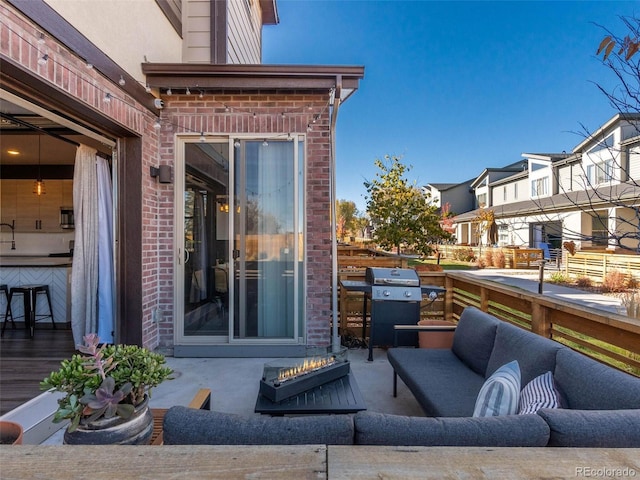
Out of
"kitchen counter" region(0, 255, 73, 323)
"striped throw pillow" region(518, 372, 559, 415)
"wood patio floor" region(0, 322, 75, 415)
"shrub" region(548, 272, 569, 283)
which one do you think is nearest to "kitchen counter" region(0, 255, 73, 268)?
"kitchen counter" region(0, 255, 73, 323)

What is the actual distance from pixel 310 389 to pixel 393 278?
80.8 inches

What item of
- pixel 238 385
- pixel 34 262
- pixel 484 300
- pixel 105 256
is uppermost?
pixel 105 256

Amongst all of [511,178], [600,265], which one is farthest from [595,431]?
[511,178]

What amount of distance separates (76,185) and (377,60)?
7.70 meters

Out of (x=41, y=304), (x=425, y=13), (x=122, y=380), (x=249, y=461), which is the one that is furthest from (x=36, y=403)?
(x=425, y=13)

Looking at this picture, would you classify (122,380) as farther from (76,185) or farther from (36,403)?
(76,185)

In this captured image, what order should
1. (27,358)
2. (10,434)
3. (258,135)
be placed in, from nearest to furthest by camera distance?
1. (10,434)
2. (27,358)
3. (258,135)

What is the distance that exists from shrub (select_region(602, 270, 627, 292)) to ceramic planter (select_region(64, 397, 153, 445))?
1029 centimetres

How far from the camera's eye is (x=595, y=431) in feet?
3.61

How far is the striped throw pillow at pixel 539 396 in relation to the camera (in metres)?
1.47

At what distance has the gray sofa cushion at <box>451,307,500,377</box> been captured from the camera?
2.54m

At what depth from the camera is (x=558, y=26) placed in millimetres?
5254

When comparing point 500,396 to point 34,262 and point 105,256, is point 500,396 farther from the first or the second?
point 34,262

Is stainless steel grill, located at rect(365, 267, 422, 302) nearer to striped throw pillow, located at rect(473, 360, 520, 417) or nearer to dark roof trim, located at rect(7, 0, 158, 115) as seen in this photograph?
striped throw pillow, located at rect(473, 360, 520, 417)
